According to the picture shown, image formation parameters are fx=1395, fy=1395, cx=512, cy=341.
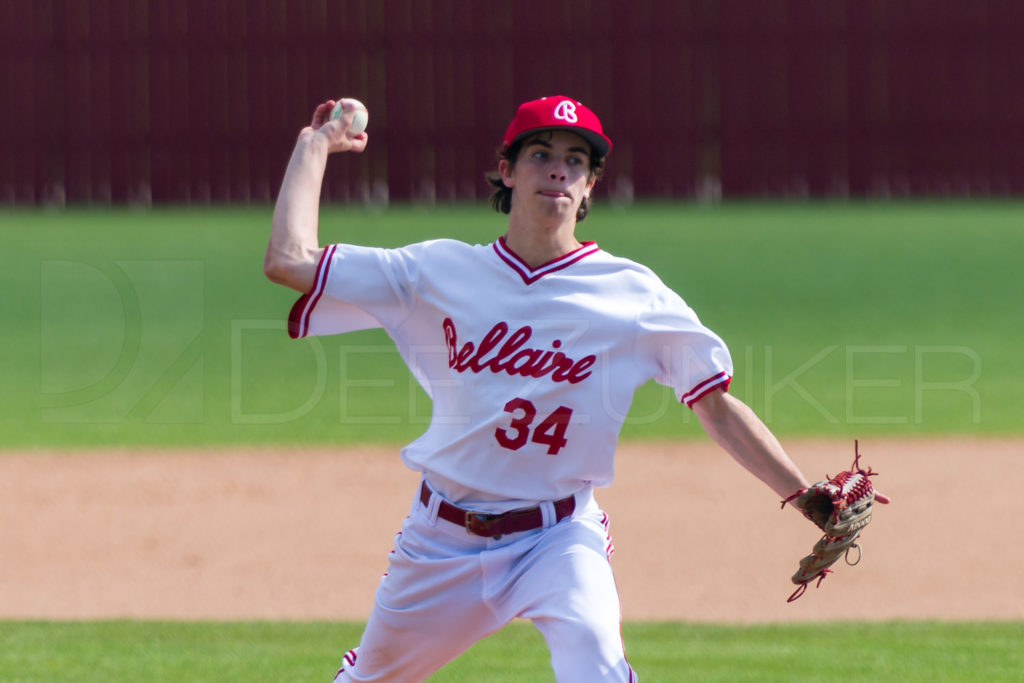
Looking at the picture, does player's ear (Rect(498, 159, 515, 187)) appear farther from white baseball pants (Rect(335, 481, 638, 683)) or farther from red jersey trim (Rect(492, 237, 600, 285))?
white baseball pants (Rect(335, 481, 638, 683))

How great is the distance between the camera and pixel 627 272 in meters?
3.53

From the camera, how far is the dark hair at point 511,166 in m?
3.59

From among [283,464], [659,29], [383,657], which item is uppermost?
[659,29]

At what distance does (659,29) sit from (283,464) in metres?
10.5

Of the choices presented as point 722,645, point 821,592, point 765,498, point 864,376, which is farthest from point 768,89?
point 722,645

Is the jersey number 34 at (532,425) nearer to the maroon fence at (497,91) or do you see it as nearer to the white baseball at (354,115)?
the white baseball at (354,115)

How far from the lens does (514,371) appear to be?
11.3 feet

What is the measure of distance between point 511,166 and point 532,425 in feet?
2.42

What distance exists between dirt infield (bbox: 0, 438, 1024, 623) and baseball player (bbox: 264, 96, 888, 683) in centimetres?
264

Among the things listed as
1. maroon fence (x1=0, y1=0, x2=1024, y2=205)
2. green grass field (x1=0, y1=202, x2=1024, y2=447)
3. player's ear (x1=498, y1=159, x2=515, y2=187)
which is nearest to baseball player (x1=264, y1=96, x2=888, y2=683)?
player's ear (x1=498, y1=159, x2=515, y2=187)

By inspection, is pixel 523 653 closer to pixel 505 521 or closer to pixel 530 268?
pixel 505 521

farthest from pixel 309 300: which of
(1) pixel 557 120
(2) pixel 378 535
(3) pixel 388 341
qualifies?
(3) pixel 388 341

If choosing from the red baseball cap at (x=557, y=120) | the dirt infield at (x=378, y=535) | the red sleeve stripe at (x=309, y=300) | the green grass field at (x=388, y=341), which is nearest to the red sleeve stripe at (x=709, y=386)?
the red baseball cap at (x=557, y=120)

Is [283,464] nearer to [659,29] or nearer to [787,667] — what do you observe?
[787,667]
